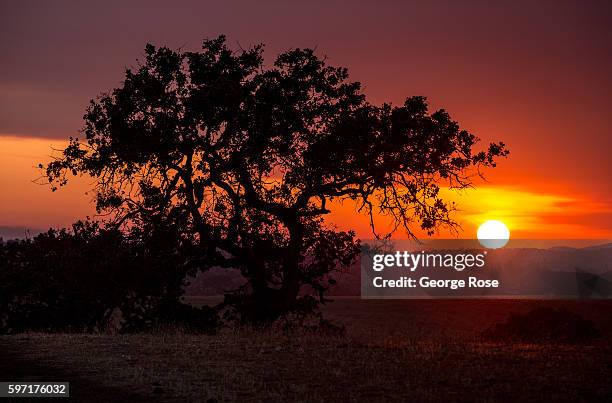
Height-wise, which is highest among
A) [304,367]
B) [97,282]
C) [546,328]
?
[97,282]

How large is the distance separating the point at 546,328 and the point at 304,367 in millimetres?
15968

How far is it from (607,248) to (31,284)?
16607cm

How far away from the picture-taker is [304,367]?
64.4 ft

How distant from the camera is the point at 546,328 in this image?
32.7 meters

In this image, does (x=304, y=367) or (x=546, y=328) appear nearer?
(x=304, y=367)

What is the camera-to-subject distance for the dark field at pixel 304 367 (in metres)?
16.6

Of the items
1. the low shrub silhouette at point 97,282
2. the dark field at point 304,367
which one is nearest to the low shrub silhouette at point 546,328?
the dark field at point 304,367

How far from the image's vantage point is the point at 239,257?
32.8 m

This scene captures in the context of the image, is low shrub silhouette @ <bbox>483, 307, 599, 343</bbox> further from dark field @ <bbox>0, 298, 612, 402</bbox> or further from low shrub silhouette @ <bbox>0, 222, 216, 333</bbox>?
low shrub silhouette @ <bbox>0, 222, 216, 333</bbox>

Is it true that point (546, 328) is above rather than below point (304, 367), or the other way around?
above

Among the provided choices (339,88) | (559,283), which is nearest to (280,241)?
(339,88)

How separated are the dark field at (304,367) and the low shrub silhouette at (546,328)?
206 inches

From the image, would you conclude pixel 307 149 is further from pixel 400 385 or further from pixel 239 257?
pixel 400 385

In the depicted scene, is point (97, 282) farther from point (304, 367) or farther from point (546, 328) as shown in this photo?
point (546, 328)
